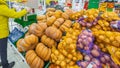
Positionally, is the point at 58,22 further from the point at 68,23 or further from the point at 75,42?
the point at 75,42

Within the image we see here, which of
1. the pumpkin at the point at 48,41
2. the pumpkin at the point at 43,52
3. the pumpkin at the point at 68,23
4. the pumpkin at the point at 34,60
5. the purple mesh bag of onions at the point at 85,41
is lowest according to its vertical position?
the pumpkin at the point at 34,60

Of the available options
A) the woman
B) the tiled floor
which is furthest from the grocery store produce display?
the tiled floor

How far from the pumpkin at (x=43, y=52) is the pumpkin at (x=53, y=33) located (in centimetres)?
16

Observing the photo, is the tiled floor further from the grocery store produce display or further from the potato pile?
the potato pile

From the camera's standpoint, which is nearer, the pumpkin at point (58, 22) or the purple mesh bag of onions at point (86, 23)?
the purple mesh bag of onions at point (86, 23)

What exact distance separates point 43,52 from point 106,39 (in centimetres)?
73

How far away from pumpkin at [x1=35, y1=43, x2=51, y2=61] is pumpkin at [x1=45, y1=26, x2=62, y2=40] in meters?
0.16

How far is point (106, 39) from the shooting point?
189 cm

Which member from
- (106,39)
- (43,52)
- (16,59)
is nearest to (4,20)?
(43,52)

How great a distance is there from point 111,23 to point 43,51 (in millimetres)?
823

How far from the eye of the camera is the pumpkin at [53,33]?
225cm

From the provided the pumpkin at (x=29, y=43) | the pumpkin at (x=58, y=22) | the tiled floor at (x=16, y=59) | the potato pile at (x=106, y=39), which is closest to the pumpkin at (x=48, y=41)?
the pumpkin at (x=29, y=43)

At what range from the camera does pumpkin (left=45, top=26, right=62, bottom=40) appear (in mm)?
2254

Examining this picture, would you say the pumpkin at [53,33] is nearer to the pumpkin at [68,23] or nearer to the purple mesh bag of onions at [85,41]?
the pumpkin at [68,23]
